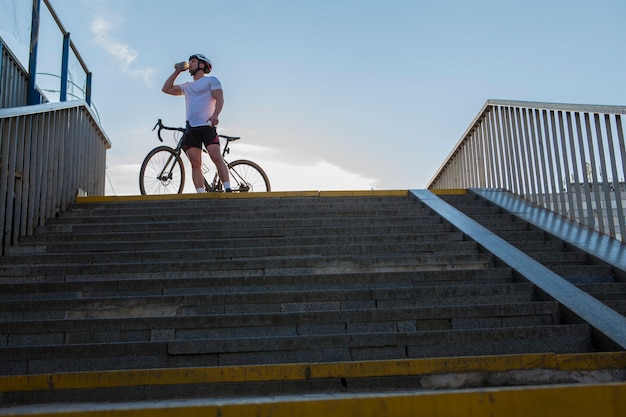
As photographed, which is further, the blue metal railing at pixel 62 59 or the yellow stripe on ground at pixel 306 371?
the blue metal railing at pixel 62 59

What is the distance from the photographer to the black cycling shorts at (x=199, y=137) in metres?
7.69

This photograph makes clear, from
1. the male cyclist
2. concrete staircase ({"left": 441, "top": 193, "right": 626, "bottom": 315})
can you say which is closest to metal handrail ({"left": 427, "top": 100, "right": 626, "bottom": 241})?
concrete staircase ({"left": 441, "top": 193, "right": 626, "bottom": 315})

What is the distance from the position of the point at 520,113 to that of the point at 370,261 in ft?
12.3

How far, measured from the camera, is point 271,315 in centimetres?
389

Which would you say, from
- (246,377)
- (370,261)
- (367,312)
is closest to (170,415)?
(246,377)

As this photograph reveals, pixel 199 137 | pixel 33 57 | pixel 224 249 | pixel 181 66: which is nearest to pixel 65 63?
pixel 33 57

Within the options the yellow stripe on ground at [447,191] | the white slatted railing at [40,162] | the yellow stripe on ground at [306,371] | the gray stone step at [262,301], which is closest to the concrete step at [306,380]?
the yellow stripe on ground at [306,371]

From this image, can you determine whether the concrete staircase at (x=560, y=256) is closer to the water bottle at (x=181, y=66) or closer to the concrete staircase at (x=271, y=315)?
the concrete staircase at (x=271, y=315)

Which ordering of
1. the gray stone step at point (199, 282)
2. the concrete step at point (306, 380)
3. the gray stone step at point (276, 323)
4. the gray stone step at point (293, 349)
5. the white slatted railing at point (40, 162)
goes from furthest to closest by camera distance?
the white slatted railing at point (40, 162) < the gray stone step at point (199, 282) < the gray stone step at point (276, 323) < the gray stone step at point (293, 349) < the concrete step at point (306, 380)

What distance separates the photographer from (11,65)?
241 inches

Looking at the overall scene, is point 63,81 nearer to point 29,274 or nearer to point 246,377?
point 29,274

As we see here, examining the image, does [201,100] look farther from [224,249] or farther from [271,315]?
[271,315]

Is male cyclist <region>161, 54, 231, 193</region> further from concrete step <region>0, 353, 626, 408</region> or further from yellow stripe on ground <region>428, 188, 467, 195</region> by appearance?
concrete step <region>0, 353, 626, 408</region>

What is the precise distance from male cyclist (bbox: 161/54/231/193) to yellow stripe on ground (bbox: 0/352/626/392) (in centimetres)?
471
